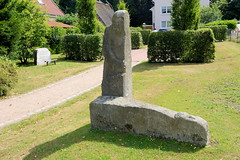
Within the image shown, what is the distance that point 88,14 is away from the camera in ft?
62.4

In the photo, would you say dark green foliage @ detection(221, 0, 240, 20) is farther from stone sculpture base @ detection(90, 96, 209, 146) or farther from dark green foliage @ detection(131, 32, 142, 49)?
stone sculpture base @ detection(90, 96, 209, 146)

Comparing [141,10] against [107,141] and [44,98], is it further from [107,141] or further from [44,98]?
[107,141]

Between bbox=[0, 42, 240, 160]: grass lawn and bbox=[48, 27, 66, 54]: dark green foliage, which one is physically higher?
bbox=[48, 27, 66, 54]: dark green foliage

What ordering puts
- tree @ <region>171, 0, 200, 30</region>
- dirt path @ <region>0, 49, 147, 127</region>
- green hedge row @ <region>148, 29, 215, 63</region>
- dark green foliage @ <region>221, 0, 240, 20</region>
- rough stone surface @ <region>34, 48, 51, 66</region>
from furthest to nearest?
dark green foliage @ <region>221, 0, 240, 20</region>, rough stone surface @ <region>34, 48, 51, 66</region>, tree @ <region>171, 0, 200, 30</region>, green hedge row @ <region>148, 29, 215, 63</region>, dirt path @ <region>0, 49, 147, 127</region>

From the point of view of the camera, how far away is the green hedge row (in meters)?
14.4

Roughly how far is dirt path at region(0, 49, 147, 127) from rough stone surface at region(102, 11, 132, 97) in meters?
3.72

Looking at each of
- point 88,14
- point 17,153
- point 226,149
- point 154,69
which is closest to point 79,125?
point 17,153

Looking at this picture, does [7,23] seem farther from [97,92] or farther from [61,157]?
[61,157]

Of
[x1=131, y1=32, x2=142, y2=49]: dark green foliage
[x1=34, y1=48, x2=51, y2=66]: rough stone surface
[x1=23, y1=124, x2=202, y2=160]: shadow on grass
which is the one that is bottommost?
[x1=23, y1=124, x2=202, y2=160]: shadow on grass

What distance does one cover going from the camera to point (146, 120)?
498 centimetres

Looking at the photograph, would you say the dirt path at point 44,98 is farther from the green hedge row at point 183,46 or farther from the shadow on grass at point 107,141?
the green hedge row at point 183,46

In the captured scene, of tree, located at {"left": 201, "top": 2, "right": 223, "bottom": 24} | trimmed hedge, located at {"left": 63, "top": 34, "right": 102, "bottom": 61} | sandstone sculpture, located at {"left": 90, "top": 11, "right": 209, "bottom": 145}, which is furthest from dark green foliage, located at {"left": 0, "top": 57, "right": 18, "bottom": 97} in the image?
tree, located at {"left": 201, "top": 2, "right": 223, "bottom": 24}

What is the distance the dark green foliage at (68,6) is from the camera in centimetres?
5225

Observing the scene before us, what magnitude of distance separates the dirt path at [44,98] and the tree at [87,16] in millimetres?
7938
